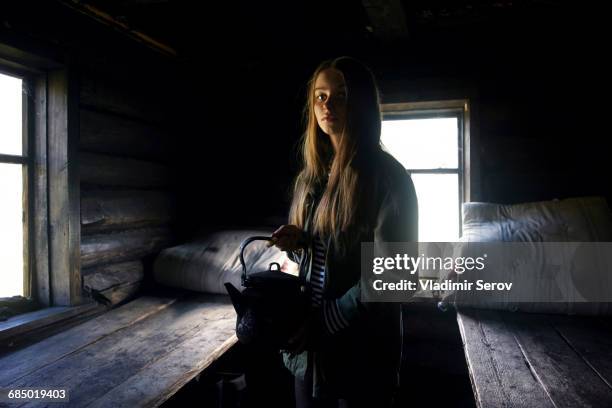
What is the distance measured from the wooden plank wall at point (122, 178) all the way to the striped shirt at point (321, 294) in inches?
67.0

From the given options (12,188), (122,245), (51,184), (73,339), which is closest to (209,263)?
(122,245)

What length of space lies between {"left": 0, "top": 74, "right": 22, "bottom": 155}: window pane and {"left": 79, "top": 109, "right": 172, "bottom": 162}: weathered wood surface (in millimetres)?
306

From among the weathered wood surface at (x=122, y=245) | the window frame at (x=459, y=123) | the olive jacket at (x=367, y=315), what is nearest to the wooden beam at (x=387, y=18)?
the window frame at (x=459, y=123)

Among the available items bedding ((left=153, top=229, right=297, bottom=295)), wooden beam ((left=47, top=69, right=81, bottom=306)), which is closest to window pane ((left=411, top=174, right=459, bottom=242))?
bedding ((left=153, top=229, right=297, bottom=295))

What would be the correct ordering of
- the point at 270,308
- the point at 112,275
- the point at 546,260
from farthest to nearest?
the point at 112,275 < the point at 546,260 < the point at 270,308

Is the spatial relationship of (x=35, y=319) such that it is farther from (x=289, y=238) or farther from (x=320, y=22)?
(x=320, y=22)

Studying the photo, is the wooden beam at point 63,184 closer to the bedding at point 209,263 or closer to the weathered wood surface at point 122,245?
the weathered wood surface at point 122,245

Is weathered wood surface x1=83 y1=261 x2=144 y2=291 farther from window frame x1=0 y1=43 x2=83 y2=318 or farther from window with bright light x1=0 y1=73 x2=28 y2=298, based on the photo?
window with bright light x1=0 y1=73 x2=28 y2=298

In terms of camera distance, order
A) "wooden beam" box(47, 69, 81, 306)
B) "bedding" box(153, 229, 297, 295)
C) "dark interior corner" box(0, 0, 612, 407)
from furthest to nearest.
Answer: "bedding" box(153, 229, 297, 295) → "dark interior corner" box(0, 0, 612, 407) → "wooden beam" box(47, 69, 81, 306)

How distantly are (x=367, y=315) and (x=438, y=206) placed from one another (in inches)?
82.2

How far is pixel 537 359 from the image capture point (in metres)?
1.66

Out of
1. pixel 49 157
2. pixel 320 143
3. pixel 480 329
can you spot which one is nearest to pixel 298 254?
pixel 320 143

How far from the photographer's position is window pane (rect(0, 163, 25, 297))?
2109 millimetres

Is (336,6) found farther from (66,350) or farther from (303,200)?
(66,350)
